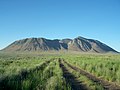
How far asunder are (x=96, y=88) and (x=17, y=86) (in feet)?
15.2

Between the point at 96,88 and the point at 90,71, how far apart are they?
11.7 metres

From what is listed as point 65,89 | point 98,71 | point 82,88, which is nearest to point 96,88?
point 82,88

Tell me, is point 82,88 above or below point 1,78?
below

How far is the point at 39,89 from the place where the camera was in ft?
37.1

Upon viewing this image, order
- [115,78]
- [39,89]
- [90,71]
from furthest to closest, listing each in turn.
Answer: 1. [90,71]
2. [115,78]
3. [39,89]

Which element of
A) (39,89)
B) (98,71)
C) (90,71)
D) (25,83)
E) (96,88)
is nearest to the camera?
(39,89)

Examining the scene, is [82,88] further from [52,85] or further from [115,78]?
[115,78]

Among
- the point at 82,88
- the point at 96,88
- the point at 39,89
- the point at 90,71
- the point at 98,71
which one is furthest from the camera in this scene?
the point at 90,71

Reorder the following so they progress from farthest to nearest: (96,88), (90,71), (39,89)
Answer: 1. (90,71)
2. (96,88)
3. (39,89)

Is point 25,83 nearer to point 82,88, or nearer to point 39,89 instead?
point 39,89

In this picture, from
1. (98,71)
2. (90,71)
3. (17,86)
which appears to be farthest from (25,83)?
(90,71)

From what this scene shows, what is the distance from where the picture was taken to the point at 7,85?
459 inches

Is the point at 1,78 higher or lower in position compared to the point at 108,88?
higher

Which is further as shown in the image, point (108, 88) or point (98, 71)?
point (98, 71)
